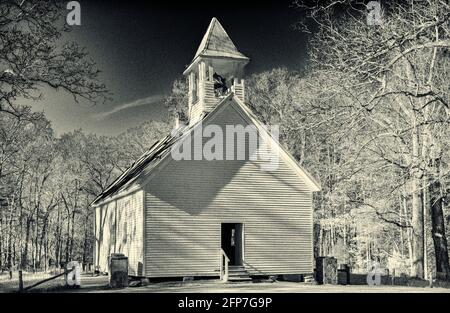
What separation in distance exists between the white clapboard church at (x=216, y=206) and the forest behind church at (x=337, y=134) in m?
3.00

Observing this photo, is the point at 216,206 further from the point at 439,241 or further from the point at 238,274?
the point at 439,241

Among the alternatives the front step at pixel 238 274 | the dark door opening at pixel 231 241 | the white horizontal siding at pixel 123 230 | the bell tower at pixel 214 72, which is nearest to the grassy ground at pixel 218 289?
the front step at pixel 238 274

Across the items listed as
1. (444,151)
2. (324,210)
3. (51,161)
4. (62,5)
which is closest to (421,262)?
(444,151)

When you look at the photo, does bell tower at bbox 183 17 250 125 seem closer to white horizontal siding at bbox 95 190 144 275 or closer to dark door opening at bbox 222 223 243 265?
white horizontal siding at bbox 95 190 144 275

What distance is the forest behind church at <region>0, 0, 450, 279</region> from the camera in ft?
55.7

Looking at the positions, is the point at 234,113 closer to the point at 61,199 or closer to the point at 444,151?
the point at 444,151

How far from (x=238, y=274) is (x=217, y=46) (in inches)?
407

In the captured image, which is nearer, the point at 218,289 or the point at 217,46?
the point at 218,289

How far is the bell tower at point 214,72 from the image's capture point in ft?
89.7

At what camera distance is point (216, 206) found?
24688 mm

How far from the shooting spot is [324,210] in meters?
39.0

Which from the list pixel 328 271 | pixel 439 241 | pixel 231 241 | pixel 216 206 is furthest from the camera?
pixel 231 241

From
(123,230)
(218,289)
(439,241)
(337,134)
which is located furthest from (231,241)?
(337,134)

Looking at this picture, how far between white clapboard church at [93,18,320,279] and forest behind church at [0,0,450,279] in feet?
9.85
